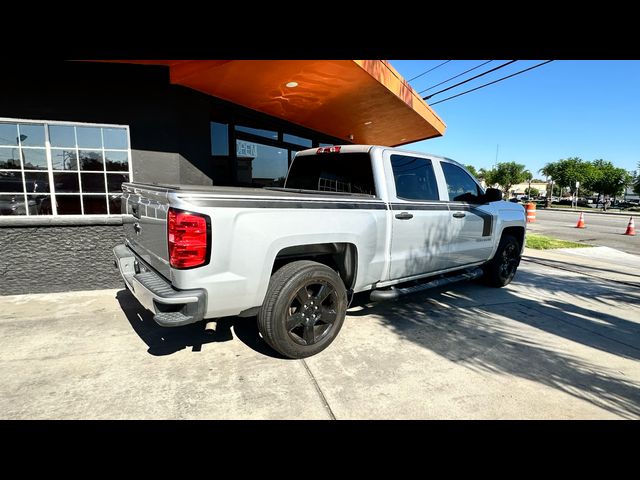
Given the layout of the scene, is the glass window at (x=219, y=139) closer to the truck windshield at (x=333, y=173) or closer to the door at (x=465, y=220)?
the truck windshield at (x=333, y=173)

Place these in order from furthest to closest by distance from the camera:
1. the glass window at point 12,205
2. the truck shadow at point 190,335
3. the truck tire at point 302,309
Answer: the glass window at point 12,205
the truck shadow at point 190,335
the truck tire at point 302,309

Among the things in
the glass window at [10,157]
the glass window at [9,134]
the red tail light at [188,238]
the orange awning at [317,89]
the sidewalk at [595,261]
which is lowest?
the sidewalk at [595,261]

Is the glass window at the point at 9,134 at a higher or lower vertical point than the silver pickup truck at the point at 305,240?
higher

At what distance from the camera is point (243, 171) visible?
7.90 m

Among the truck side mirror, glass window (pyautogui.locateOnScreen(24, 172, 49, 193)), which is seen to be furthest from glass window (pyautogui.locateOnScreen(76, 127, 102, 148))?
the truck side mirror

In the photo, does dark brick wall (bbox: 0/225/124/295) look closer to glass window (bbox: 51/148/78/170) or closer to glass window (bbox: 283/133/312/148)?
glass window (bbox: 51/148/78/170)

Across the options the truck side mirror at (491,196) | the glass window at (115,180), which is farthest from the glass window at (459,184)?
the glass window at (115,180)

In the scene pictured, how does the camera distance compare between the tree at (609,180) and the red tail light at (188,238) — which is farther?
the tree at (609,180)

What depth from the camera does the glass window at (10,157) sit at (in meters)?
4.93

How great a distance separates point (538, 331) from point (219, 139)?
6.55m

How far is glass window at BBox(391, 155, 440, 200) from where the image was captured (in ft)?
12.6

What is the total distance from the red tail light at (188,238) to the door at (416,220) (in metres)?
2.02
